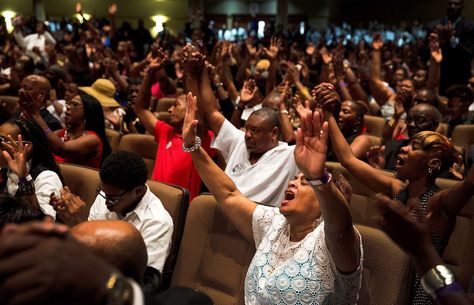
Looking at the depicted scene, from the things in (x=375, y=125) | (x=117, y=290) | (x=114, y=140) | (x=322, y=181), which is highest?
(x=117, y=290)

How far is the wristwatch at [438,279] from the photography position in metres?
1.40

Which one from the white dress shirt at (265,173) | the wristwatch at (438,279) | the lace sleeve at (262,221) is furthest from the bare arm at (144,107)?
the wristwatch at (438,279)

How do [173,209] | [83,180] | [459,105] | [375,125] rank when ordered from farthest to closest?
[375,125], [459,105], [83,180], [173,209]

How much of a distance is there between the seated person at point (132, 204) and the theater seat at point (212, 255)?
0.62 ft

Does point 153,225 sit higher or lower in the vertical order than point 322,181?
lower

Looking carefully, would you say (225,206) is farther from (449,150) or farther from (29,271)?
(29,271)

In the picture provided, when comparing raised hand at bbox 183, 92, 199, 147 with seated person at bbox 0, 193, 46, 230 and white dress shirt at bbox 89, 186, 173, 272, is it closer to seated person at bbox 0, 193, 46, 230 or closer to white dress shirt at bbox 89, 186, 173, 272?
white dress shirt at bbox 89, 186, 173, 272

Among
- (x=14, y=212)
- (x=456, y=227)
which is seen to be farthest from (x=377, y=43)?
(x=14, y=212)

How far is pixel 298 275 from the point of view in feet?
6.98

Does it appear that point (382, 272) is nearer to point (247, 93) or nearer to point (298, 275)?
point (298, 275)

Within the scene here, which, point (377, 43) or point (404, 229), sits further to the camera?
point (377, 43)

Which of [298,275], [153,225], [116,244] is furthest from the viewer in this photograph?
[153,225]

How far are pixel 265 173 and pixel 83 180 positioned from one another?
98 centimetres

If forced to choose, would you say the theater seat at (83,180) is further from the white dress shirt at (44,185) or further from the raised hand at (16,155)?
the raised hand at (16,155)
